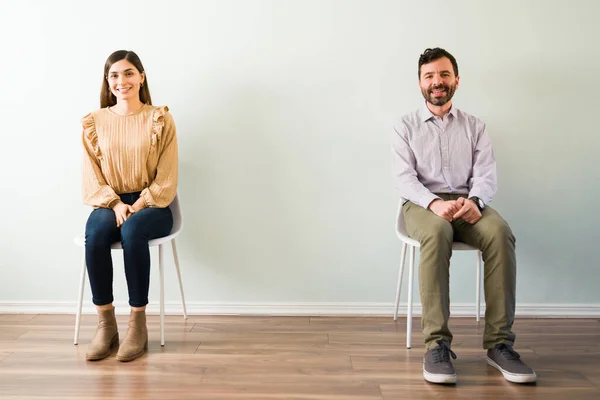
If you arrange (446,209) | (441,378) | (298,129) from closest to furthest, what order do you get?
1. (441,378)
2. (446,209)
3. (298,129)

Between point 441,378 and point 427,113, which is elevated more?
point 427,113

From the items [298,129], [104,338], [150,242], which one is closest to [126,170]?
[150,242]

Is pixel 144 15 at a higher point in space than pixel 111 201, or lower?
higher

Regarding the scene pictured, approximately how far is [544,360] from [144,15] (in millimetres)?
2280

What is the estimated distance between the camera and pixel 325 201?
2904 mm

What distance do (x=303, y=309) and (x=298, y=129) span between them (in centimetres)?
87

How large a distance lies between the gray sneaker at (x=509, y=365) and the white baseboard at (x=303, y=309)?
2.37 ft

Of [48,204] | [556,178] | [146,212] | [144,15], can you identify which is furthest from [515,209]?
[48,204]

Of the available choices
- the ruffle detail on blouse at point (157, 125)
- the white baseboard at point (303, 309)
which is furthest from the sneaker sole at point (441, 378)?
the ruffle detail on blouse at point (157, 125)

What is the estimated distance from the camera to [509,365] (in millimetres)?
2086

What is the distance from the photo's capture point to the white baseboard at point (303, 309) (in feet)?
9.52

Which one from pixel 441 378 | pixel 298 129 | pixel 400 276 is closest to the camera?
pixel 441 378

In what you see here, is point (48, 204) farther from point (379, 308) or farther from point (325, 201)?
point (379, 308)

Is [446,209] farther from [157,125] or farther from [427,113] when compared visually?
[157,125]
